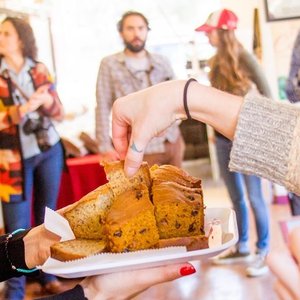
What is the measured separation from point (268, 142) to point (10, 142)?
172 centimetres

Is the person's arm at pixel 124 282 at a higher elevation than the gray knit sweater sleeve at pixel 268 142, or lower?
lower

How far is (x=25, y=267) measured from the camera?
3.38 ft

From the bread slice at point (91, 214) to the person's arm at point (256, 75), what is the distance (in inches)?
60.8

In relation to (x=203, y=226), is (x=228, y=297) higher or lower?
lower

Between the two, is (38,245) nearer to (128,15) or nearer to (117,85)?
(117,85)

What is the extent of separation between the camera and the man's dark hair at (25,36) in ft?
7.54

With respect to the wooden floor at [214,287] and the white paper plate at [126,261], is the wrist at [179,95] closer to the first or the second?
the white paper plate at [126,261]

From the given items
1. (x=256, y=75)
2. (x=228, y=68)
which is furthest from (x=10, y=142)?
(x=256, y=75)

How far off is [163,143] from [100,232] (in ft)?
4.99

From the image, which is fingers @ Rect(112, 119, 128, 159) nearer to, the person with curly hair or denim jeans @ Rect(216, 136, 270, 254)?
the person with curly hair

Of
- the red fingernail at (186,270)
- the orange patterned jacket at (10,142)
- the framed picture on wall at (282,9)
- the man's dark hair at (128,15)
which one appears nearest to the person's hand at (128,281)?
the red fingernail at (186,270)

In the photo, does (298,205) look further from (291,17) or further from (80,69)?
(80,69)

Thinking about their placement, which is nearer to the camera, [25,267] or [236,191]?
[25,267]

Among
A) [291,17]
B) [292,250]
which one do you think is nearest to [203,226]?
[292,250]
